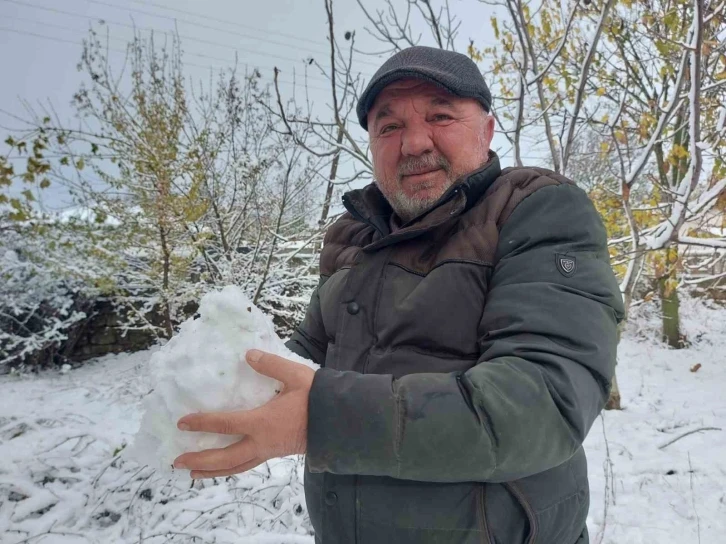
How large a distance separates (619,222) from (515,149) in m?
3.13

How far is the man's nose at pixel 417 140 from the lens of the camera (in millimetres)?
1289

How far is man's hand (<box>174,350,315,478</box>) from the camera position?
29.2 inches

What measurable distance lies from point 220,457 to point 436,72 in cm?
110

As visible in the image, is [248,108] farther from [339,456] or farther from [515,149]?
[339,456]

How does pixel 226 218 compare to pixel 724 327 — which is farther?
pixel 724 327

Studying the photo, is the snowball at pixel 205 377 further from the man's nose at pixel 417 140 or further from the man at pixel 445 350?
the man's nose at pixel 417 140

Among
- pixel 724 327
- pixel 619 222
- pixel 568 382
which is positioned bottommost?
pixel 724 327

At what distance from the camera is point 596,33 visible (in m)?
2.92

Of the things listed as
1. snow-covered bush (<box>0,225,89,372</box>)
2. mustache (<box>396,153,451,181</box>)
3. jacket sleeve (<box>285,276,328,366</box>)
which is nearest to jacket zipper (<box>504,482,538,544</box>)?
jacket sleeve (<box>285,276,328,366</box>)

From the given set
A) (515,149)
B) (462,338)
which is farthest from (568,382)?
(515,149)

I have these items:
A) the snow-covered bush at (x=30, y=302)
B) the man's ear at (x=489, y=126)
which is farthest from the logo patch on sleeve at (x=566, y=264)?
the snow-covered bush at (x=30, y=302)

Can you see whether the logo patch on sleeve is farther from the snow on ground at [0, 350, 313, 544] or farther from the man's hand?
the snow on ground at [0, 350, 313, 544]

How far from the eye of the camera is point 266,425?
74 centimetres

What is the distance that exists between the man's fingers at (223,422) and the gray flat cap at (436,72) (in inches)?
39.1
